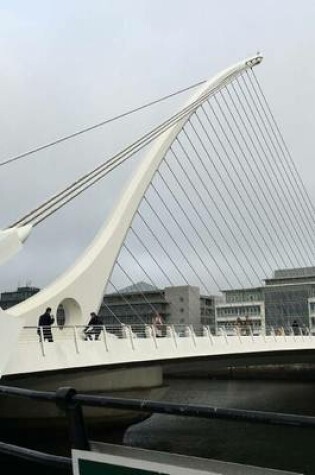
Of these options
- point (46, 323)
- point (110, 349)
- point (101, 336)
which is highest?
point (46, 323)

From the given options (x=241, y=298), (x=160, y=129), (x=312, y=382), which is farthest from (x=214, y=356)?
(x=241, y=298)

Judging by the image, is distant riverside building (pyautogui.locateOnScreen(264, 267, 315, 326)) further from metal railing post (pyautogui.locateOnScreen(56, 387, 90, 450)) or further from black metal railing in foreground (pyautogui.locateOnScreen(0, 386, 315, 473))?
metal railing post (pyautogui.locateOnScreen(56, 387, 90, 450))

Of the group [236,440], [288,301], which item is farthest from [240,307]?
→ [236,440]

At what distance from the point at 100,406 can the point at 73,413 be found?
116mm

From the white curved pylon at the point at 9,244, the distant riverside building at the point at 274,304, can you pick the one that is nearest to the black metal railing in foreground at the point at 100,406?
the white curved pylon at the point at 9,244

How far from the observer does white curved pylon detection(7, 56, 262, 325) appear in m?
20.3

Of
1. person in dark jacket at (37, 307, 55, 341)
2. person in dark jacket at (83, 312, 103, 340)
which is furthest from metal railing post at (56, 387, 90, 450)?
person in dark jacket at (83, 312, 103, 340)

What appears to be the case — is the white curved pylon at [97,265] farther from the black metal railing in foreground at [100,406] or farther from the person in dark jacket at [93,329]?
the black metal railing in foreground at [100,406]

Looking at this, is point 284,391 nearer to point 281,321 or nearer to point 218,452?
point 281,321

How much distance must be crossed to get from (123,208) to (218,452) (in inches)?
424

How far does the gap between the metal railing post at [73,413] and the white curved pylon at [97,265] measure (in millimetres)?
16431

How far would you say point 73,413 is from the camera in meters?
2.07

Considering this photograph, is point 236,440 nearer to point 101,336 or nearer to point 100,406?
point 101,336

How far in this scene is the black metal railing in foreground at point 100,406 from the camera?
1.71m
